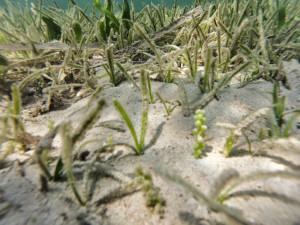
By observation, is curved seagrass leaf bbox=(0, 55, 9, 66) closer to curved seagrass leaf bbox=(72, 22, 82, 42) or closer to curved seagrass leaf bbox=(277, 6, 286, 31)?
curved seagrass leaf bbox=(72, 22, 82, 42)

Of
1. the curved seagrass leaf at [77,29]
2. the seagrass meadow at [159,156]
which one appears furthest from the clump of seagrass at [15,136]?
the curved seagrass leaf at [77,29]

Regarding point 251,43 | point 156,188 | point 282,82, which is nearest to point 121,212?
point 156,188

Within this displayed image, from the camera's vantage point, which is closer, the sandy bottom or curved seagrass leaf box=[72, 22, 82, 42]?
the sandy bottom

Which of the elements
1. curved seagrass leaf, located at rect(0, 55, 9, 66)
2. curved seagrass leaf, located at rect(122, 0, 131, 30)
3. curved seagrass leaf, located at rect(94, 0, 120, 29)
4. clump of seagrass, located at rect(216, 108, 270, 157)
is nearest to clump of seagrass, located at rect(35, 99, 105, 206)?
clump of seagrass, located at rect(216, 108, 270, 157)

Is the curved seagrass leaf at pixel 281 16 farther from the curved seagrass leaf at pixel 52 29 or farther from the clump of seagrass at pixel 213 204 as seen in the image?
the curved seagrass leaf at pixel 52 29

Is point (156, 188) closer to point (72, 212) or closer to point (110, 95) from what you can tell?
point (72, 212)

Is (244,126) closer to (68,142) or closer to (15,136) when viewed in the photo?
(68,142)

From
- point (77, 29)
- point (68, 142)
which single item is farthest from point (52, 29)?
point (68, 142)

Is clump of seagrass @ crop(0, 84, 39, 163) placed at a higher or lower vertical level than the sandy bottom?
higher
